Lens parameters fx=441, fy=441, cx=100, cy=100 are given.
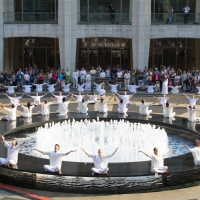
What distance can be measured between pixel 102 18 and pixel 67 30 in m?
3.39

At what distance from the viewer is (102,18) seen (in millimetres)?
37781

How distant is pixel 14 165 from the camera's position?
13.8 metres

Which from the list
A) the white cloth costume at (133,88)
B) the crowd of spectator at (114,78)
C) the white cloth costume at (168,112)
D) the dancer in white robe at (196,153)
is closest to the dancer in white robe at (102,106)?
the white cloth costume at (168,112)

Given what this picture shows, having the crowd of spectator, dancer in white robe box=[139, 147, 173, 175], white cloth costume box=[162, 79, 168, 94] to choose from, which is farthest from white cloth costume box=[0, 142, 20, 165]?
the crowd of spectator

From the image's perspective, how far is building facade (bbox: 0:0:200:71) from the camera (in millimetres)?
36469

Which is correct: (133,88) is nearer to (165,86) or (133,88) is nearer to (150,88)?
(150,88)

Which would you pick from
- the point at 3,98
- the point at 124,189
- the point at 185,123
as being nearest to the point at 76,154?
the point at 124,189

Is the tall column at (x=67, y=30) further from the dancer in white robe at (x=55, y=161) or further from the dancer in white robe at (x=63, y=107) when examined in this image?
the dancer in white robe at (x=55, y=161)

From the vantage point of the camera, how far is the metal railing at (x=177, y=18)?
3716 cm

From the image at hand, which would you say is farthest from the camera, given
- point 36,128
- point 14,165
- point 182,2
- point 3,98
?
point 182,2

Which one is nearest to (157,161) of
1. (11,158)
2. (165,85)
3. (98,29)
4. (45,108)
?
(11,158)

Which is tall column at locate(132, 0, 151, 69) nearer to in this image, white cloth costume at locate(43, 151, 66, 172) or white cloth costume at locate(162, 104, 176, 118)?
white cloth costume at locate(162, 104, 176, 118)

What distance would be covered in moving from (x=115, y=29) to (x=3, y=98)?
1185cm

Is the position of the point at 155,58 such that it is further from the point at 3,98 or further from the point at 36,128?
the point at 36,128
